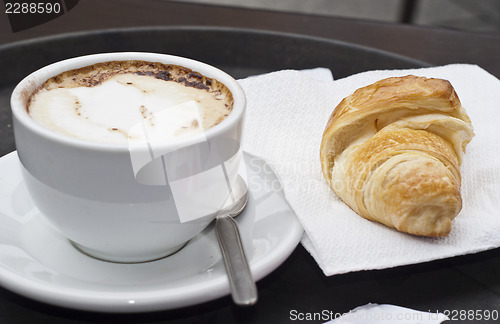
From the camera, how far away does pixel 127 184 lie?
1.79 ft

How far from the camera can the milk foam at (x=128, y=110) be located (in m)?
0.59

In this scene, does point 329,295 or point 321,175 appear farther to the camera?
point 321,175

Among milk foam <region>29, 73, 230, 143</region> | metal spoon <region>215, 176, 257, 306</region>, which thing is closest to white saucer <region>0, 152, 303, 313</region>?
metal spoon <region>215, 176, 257, 306</region>

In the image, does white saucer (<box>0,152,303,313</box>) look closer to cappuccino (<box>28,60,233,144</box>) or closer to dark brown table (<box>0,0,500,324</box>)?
dark brown table (<box>0,0,500,324</box>)

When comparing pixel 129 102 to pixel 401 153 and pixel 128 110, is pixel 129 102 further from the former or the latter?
pixel 401 153

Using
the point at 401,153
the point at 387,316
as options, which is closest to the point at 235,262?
the point at 387,316

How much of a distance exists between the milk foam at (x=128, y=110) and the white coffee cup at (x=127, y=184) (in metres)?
0.03

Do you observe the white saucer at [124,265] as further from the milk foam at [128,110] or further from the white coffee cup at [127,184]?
the milk foam at [128,110]

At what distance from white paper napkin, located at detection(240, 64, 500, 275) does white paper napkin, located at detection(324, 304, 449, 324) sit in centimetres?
5

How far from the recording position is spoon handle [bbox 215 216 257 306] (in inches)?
20.4

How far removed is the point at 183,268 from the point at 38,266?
0.15 m

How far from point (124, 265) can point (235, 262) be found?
13 centimetres

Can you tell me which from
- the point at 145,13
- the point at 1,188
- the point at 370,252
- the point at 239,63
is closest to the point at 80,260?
the point at 1,188

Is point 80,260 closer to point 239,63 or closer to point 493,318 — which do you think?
point 493,318
